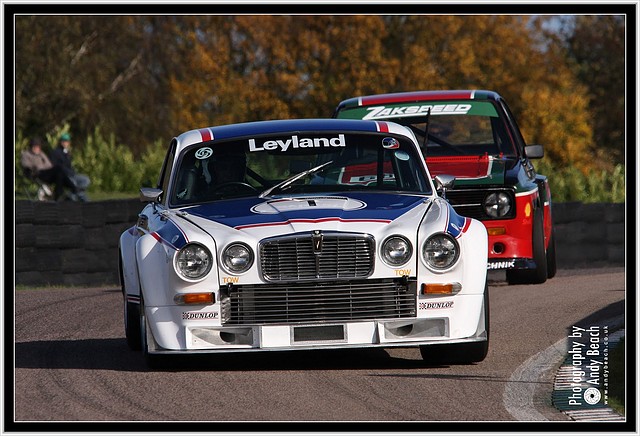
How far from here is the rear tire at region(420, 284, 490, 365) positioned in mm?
7906

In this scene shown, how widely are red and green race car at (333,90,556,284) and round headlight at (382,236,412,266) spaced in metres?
4.36

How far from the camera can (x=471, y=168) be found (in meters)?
12.4

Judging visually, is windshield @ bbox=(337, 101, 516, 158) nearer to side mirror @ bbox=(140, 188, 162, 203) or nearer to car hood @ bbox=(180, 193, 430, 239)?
side mirror @ bbox=(140, 188, 162, 203)

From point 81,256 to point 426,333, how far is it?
947 cm

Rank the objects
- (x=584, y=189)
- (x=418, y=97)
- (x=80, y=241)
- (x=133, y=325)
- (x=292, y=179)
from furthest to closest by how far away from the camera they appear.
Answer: (x=584, y=189), (x=80, y=241), (x=418, y=97), (x=292, y=179), (x=133, y=325)

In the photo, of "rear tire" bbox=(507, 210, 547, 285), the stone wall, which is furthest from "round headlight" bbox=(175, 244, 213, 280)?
the stone wall

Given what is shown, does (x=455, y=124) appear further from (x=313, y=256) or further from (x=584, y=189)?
(x=584, y=189)

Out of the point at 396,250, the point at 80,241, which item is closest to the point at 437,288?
the point at 396,250

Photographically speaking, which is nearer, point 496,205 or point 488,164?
point 496,205

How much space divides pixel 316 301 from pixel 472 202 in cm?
475

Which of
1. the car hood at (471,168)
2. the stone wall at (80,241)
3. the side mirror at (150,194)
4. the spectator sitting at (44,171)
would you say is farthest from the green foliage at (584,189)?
the side mirror at (150,194)

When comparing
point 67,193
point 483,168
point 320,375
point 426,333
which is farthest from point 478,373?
point 67,193

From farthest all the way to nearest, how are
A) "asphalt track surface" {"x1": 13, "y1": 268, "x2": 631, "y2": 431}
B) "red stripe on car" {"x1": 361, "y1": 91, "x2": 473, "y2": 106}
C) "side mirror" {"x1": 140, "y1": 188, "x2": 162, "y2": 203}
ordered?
1. "red stripe on car" {"x1": 361, "y1": 91, "x2": 473, "y2": 106}
2. "side mirror" {"x1": 140, "y1": 188, "x2": 162, "y2": 203}
3. "asphalt track surface" {"x1": 13, "y1": 268, "x2": 631, "y2": 431}

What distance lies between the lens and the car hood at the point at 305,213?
770 cm
